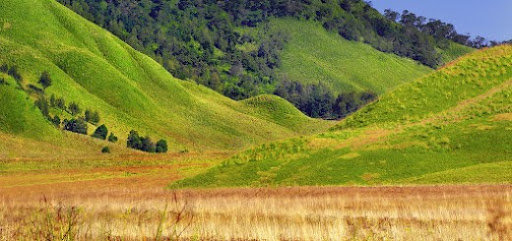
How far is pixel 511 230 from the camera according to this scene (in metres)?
14.0

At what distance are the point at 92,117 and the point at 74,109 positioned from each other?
5727mm

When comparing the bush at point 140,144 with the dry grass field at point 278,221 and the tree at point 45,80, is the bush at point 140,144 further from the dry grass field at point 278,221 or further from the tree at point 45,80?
the dry grass field at point 278,221

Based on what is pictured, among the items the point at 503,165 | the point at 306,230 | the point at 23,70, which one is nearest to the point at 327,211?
the point at 306,230

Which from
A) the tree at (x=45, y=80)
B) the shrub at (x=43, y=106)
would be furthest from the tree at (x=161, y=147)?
the tree at (x=45, y=80)

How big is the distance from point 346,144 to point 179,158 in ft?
162

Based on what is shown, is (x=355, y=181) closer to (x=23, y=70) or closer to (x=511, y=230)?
(x=511, y=230)

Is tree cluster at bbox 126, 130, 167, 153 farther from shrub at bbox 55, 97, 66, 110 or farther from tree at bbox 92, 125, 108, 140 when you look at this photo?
shrub at bbox 55, 97, 66, 110

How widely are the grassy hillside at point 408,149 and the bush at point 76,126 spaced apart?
12874 cm

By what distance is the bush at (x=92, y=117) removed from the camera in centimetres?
19523

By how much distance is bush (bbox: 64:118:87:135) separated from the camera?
180750 mm

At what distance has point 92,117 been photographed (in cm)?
19612

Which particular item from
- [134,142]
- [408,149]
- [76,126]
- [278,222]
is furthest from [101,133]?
[278,222]

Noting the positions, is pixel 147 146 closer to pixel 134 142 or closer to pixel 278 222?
pixel 134 142

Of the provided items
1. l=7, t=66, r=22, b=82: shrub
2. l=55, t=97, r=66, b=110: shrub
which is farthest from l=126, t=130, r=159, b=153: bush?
l=7, t=66, r=22, b=82: shrub
